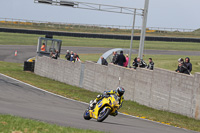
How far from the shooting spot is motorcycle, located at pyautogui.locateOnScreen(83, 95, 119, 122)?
12.4m

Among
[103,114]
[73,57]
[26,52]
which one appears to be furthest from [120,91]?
[26,52]

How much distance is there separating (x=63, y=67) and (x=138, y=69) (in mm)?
10279

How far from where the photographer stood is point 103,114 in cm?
1258

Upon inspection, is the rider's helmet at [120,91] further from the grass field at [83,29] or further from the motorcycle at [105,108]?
the grass field at [83,29]

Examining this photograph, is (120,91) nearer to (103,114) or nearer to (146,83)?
(103,114)

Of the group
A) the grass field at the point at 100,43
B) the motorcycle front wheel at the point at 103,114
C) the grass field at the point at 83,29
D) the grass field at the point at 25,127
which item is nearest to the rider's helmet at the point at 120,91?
the motorcycle front wheel at the point at 103,114

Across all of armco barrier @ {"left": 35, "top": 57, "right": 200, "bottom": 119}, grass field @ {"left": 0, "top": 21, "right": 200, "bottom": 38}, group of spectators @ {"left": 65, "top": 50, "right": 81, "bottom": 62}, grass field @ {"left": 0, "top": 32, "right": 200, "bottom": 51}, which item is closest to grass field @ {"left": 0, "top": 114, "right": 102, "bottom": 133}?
armco barrier @ {"left": 35, "top": 57, "right": 200, "bottom": 119}

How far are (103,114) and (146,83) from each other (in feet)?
27.9

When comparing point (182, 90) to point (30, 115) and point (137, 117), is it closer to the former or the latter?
point (137, 117)

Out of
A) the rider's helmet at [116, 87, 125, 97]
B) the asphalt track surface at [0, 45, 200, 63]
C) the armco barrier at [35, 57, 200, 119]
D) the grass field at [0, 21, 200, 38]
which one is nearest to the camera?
the rider's helmet at [116, 87, 125, 97]

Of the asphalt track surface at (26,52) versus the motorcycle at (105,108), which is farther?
the asphalt track surface at (26,52)

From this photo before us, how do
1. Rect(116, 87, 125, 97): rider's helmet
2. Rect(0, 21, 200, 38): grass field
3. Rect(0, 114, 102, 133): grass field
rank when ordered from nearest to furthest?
Rect(0, 114, 102, 133): grass field < Rect(116, 87, 125, 97): rider's helmet < Rect(0, 21, 200, 38): grass field

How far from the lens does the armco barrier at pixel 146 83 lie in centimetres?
1748

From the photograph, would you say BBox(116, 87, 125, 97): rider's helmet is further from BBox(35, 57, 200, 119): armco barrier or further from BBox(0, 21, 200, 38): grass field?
BBox(0, 21, 200, 38): grass field
